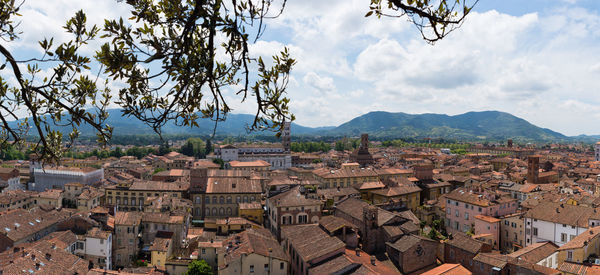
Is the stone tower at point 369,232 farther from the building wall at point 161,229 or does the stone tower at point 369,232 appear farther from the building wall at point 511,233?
the building wall at point 161,229

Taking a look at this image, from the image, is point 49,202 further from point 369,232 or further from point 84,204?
point 369,232

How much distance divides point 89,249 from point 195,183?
14.1m

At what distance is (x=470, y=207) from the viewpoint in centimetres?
3678

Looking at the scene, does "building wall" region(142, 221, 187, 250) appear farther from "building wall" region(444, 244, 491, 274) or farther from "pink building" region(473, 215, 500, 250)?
"pink building" region(473, 215, 500, 250)

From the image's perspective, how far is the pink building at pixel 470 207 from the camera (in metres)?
35.9

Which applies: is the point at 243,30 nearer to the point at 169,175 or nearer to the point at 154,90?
the point at 154,90

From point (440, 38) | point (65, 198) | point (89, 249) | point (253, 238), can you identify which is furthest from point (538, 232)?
point (65, 198)

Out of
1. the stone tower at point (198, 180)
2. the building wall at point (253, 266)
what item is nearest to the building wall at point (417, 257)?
the building wall at point (253, 266)

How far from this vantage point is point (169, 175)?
61.9 meters

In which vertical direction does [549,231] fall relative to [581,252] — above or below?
below

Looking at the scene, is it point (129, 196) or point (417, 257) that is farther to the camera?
point (129, 196)

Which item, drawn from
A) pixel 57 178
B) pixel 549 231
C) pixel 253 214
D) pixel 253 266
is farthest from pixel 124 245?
pixel 57 178

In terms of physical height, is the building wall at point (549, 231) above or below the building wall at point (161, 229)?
above

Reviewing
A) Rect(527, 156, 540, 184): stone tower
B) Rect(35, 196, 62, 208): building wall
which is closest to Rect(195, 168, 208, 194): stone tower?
Rect(35, 196, 62, 208): building wall
